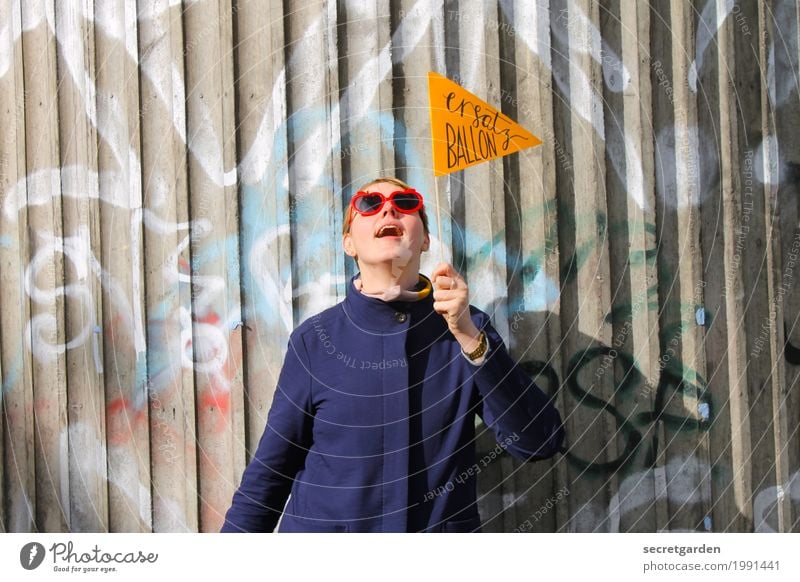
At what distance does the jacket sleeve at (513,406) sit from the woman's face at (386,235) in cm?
27

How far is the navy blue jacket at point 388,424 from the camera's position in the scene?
2836 millimetres

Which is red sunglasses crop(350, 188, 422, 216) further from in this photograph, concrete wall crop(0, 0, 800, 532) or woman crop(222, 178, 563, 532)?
concrete wall crop(0, 0, 800, 532)

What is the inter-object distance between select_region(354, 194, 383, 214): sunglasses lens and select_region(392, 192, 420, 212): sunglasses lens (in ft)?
0.14

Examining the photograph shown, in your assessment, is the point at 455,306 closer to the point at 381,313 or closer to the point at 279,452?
the point at 381,313

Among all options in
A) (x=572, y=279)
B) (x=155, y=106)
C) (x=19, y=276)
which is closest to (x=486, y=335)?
(x=572, y=279)

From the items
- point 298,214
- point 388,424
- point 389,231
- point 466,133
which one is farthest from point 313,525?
point 466,133

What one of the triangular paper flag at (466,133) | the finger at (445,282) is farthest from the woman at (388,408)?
the triangular paper flag at (466,133)

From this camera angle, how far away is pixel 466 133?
3.24 meters

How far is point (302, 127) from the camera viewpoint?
3.46 metres

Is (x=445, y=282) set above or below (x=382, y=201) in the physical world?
below

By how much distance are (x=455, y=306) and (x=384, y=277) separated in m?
0.27
